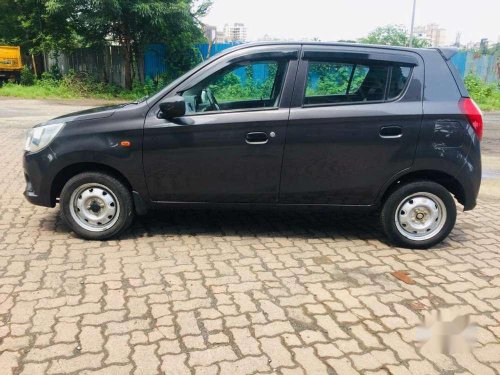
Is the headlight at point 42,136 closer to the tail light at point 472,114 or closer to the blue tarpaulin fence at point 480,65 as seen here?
the tail light at point 472,114

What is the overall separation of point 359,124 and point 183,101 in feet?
5.25

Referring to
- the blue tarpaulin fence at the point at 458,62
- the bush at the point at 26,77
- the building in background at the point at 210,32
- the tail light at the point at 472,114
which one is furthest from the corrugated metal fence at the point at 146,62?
the tail light at the point at 472,114

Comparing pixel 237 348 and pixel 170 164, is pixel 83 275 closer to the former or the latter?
pixel 170 164

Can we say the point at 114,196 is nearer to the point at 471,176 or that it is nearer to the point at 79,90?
the point at 471,176

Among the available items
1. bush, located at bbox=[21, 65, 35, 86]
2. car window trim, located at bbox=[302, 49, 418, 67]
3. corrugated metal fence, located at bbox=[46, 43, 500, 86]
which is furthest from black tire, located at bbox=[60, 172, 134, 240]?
bush, located at bbox=[21, 65, 35, 86]

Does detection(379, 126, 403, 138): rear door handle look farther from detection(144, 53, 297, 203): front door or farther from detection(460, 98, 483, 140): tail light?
Result: detection(144, 53, 297, 203): front door

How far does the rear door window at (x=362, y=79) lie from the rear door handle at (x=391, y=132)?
283mm

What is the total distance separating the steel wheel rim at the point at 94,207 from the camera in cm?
446

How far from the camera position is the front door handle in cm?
427

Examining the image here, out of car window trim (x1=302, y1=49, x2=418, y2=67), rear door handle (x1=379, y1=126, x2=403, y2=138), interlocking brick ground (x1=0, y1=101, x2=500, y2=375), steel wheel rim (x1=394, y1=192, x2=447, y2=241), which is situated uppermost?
car window trim (x1=302, y1=49, x2=418, y2=67)

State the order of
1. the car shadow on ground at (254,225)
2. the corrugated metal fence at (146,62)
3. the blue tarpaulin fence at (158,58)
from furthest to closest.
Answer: the corrugated metal fence at (146,62) < the blue tarpaulin fence at (158,58) < the car shadow on ground at (254,225)

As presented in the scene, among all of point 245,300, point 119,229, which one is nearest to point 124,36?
point 119,229

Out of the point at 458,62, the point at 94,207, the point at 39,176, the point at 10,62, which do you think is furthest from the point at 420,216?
the point at 10,62

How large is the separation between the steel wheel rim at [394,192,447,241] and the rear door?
1.06ft
